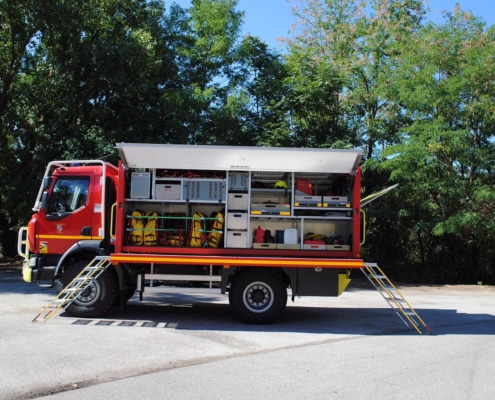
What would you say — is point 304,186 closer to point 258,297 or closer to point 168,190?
point 258,297

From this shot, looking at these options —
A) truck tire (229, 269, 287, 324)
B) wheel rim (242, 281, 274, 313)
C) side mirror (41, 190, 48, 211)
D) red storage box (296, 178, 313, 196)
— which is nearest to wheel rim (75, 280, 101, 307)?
side mirror (41, 190, 48, 211)

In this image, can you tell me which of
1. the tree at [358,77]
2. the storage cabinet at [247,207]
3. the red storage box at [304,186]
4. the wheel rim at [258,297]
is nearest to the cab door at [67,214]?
the storage cabinet at [247,207]

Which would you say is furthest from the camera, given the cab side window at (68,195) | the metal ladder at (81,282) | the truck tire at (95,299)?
the cab side window at (68,195)

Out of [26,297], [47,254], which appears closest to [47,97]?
[26,297]

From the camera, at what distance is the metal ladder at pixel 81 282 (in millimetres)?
8719

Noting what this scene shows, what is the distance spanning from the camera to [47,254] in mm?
9828

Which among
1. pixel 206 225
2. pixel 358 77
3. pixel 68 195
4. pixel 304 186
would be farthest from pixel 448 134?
pixel 68 195

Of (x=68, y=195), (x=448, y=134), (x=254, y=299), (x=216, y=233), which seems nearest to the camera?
(x=254, y=299)

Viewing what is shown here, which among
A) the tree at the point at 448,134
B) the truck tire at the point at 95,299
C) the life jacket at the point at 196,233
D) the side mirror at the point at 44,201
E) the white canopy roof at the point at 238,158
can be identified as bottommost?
the truck tire at the point at 95,299

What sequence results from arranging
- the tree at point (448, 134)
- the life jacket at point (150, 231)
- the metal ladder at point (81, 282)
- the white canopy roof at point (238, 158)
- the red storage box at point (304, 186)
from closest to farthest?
the metal ladder at point (81, 282) → the white canopy roof at point (238, 158) → the life jacket at point (150, 231) → the red storage box at point (304, 186) → the tree at point (448, 134)

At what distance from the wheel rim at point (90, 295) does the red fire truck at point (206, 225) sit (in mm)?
18

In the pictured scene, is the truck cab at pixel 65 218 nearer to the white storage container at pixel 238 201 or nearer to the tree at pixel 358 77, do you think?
the white storage container at pixel 238 201

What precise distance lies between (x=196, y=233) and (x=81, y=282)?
2208 mm

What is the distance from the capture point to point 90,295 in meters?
9.34
